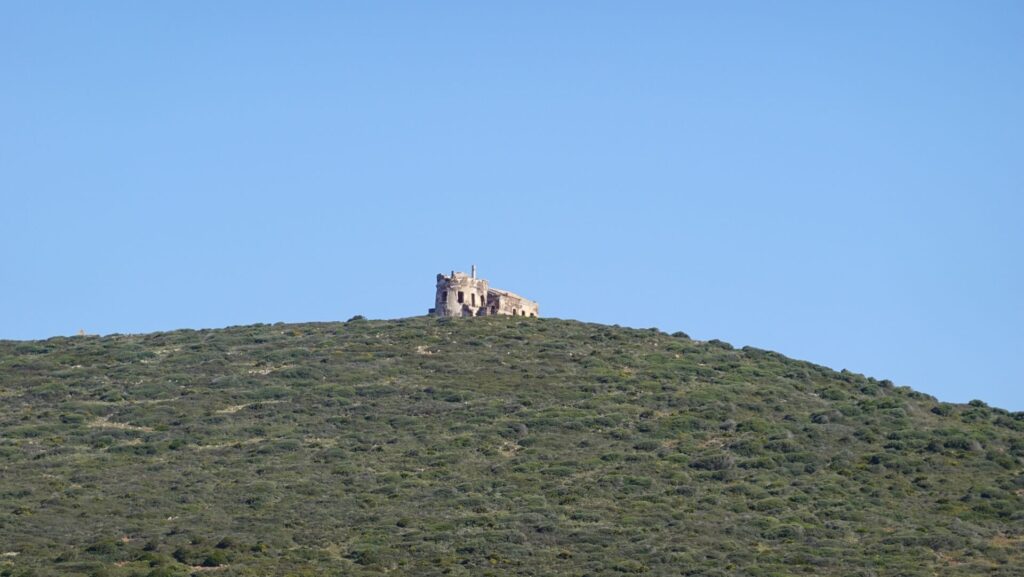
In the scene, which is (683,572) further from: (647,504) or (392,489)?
(392,489)

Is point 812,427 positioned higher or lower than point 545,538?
higher

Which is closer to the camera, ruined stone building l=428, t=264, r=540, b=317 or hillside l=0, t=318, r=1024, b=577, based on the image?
hillside l=0, t=318, r=1024, b=577

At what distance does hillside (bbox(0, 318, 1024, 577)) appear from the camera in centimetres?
6681

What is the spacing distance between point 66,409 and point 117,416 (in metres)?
2.76

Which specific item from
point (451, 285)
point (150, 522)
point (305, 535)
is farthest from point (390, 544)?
point (451, 285)

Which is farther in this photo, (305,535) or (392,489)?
(392,489)

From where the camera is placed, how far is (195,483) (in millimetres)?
74312

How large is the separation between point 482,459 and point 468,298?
29.5 meters

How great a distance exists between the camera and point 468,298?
4213 inches

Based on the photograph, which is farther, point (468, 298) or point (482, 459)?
point (468, 298)

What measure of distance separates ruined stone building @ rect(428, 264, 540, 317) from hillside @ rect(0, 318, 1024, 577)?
497 cm

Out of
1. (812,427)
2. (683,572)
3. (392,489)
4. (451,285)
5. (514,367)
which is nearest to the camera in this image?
(683,572)

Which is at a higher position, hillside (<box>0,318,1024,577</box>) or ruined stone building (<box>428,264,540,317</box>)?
ruined stone building (<box>428,264,540,317</box>)

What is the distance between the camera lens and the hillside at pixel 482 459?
66.8 metres
